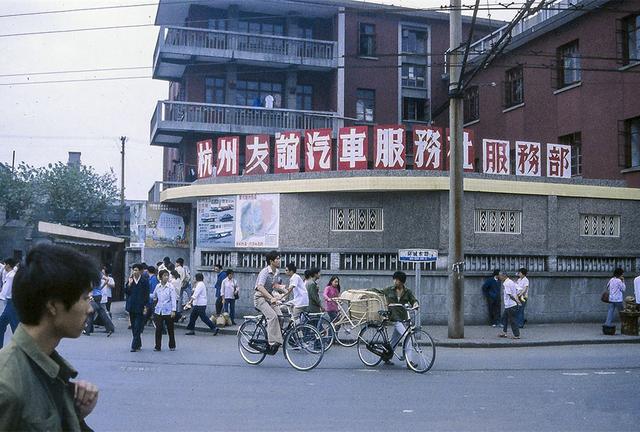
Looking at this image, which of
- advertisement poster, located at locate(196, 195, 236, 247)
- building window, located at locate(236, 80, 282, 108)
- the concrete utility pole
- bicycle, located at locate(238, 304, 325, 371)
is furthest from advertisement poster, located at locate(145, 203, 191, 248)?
bicycle, located at locate(238, 304, 325, 371)

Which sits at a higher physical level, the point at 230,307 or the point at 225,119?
the point at 225,119

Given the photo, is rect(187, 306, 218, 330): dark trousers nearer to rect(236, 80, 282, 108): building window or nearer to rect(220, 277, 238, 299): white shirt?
rect(220, 277, 238, 299): white shirt

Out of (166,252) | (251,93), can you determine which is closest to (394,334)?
(166,252)

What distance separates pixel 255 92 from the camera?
31672 millimetres

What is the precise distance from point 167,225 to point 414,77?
1484 cm

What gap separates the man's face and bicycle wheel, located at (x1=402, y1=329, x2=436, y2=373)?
9355 millimetres

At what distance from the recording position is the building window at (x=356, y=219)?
802 inches

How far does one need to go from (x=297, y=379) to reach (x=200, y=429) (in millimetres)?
3579

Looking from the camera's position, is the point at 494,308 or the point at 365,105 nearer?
the point at 494,308

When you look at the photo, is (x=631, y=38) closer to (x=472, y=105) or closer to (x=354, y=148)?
(x=472, y=105)

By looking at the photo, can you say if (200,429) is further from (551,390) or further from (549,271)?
(549,271)

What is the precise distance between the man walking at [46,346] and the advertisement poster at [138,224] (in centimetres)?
2340

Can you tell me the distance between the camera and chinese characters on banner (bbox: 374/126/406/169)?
65.6ft

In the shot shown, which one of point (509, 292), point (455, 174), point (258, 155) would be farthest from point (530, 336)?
point (258, 155)
